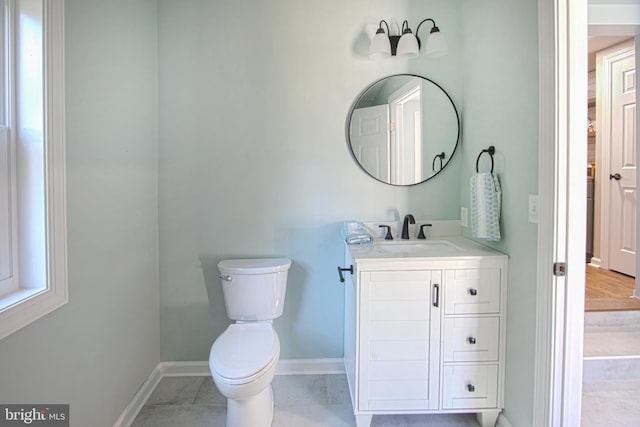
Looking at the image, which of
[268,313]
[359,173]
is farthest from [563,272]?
[268,313]

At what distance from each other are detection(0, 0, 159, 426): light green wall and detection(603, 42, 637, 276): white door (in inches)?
153

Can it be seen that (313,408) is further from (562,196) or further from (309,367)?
(562,196)

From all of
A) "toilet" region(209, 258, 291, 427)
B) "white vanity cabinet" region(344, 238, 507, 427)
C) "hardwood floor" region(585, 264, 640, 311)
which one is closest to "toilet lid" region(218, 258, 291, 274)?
"toilet" region(209, 258, 291, 427)

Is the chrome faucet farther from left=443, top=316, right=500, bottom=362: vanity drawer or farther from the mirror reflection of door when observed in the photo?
left=443, top=316, right=500, bottom=362: vanity drawer

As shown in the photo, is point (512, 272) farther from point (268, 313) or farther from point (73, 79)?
point (73, 79)

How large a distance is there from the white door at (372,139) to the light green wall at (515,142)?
0.55 metres

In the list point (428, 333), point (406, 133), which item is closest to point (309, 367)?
point (428, 333)

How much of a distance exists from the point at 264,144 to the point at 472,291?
1.43m

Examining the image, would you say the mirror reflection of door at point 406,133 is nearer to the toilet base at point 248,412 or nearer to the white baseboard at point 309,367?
the white baseboard at point 309,367

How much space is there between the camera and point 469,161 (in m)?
2.07

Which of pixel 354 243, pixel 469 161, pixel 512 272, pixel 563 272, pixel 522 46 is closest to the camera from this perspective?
pixel 563 272

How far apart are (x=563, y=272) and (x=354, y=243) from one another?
3.14ft

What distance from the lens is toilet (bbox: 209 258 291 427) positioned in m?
1.49

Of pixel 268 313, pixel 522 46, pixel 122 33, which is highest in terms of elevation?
pixel 122 33
